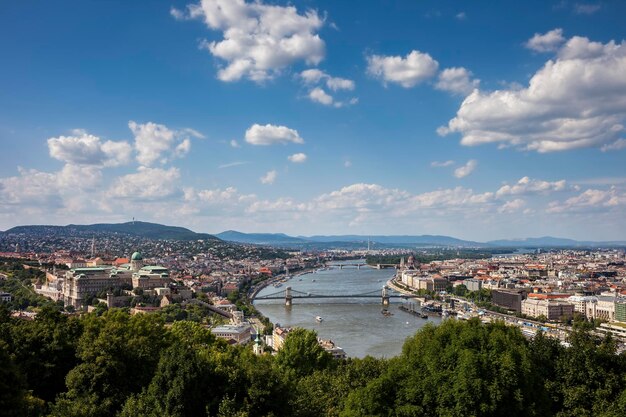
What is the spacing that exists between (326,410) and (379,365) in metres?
2.39

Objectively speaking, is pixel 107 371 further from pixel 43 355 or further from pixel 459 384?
pixel 459 384

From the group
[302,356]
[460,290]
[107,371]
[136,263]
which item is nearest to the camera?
[107,371]

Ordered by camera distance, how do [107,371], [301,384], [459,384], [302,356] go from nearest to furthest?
1. [459,384]
2. [107,371]
3. [301,384]
4. [302,356]

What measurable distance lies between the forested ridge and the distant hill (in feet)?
427

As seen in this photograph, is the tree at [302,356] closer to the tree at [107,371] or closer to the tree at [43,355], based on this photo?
the tree at [107,371]

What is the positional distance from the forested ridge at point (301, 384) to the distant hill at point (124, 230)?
427 ft

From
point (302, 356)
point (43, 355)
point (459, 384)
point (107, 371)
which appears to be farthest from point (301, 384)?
point (43, 355)

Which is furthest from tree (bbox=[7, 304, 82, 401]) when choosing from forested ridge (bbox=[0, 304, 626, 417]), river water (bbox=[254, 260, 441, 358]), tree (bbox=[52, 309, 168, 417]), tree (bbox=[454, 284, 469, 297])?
tree (bbox=[454, 284, 469, 297])

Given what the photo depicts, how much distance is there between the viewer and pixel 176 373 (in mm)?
8305

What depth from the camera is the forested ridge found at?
827 centimetres

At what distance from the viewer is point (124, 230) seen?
159625 mm

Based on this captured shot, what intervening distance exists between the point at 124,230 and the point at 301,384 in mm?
157330

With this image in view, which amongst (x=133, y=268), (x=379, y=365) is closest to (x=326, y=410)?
(x=379, y=365)

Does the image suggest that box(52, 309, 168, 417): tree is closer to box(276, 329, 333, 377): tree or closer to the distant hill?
box(276, 329, 333, 377): tree
